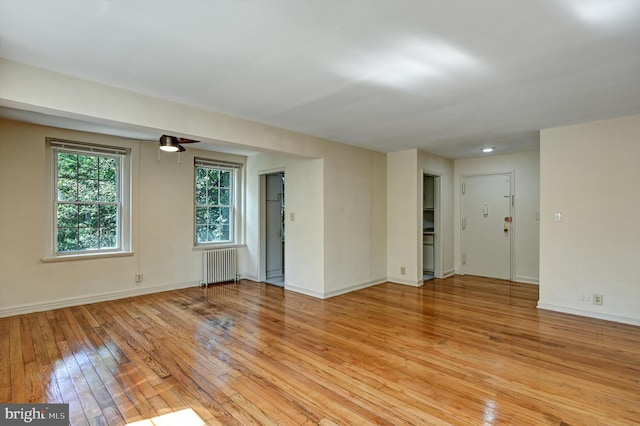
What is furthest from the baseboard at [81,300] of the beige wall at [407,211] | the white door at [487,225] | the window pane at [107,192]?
the white door at [487,225]

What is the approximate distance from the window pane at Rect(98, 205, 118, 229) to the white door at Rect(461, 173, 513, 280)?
6.16 m

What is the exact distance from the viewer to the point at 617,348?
304 cm

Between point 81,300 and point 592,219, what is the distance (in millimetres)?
6679

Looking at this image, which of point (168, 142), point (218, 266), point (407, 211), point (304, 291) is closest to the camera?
point (168, 142)

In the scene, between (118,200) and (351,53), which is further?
(118,200)

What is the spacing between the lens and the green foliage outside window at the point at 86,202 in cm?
446

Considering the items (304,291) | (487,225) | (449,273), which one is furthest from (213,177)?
(487,225)

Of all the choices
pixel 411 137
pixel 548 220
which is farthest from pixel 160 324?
pixel 548 220

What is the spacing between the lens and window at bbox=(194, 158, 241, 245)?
5820mm

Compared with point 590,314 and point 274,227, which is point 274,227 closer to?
point 274,227

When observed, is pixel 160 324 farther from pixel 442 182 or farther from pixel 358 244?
pixel 442 182

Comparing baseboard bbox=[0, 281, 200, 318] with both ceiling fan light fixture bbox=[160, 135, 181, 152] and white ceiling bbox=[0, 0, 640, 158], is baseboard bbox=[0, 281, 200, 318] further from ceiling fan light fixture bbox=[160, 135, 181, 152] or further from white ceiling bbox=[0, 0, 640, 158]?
white ceiling bbox=[0, 0, 640, 158]

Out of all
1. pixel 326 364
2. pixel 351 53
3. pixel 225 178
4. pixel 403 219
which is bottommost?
pixel 326 364

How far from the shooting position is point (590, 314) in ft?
12.9
